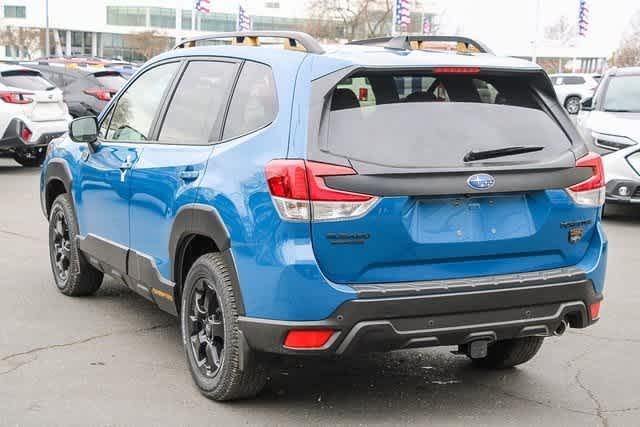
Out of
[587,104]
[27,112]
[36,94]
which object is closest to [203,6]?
[36,94]

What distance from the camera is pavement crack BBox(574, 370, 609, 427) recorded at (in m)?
4.75

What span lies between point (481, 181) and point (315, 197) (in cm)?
77

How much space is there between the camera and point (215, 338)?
191 inches

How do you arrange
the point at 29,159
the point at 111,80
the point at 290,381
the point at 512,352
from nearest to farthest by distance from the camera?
the point at 290,381, the point at 512,352, the point at 29,159, the point at 111,80

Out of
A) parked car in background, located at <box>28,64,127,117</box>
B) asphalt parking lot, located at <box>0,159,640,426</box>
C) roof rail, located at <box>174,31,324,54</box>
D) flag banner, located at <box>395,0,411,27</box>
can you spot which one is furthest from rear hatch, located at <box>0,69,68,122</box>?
flag banner, located at <box>395,0,411,27</box>

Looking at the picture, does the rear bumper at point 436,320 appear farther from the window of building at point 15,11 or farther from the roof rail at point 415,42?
the window of building at point 15,11

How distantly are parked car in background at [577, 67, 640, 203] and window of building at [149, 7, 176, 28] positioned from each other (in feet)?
335

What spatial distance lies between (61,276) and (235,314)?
306 cm

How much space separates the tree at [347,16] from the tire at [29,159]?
7036 centimetres

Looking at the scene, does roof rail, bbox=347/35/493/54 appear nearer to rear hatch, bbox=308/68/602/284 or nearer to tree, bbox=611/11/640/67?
rear hatch, bbox=308/68/602/284

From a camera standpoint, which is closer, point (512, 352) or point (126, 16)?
point (512, 352)

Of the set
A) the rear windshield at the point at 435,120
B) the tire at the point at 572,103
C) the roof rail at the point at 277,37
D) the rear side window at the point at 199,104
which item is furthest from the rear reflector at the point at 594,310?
the tire at the point at 572,103

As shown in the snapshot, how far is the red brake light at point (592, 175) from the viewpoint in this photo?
469 centimetres

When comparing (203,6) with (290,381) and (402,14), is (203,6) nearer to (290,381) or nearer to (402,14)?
(402,14)
